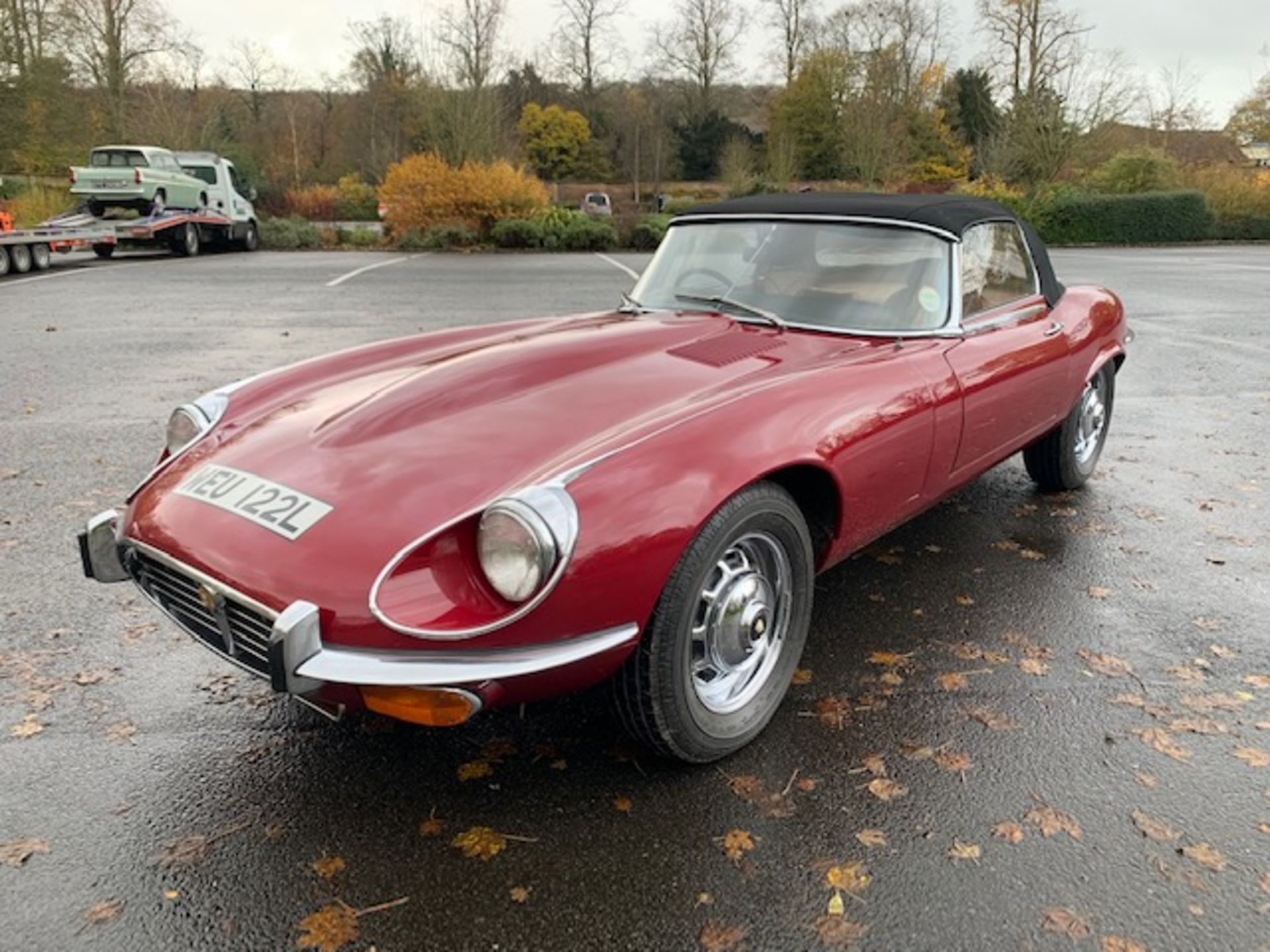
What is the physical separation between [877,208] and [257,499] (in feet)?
8.83

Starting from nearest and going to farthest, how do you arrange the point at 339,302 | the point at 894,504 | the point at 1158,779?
1. the point at 1158,779
2. the point at 894,504
3. the point at 339,302

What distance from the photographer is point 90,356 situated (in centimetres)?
903

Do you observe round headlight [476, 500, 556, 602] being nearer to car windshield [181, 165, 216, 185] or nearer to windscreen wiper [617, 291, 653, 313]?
windscreen wiper [617, 291, 653, 313]

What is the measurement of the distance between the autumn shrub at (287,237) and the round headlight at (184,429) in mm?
26470

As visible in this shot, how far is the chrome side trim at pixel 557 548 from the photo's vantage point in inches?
79.6

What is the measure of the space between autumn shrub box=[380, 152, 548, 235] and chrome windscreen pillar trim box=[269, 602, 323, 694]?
27382mm

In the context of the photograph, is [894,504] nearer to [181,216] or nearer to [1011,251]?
[1011,251]

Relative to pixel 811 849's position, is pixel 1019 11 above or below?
above

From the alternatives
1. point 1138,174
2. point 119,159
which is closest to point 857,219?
point 119,159

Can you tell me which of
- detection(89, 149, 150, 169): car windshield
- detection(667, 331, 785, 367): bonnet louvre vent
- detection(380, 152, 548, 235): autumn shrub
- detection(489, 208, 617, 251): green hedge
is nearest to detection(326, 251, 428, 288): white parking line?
detection(380, 152, 548, 235): autumn shrub

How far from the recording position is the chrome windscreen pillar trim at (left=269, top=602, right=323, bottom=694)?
2.01 metres

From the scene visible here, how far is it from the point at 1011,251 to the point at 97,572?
394 cm

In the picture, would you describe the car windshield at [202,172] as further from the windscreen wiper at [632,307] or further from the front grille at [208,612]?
the front grille at [208,612]

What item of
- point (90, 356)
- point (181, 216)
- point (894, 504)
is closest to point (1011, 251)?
point (894, 504)
